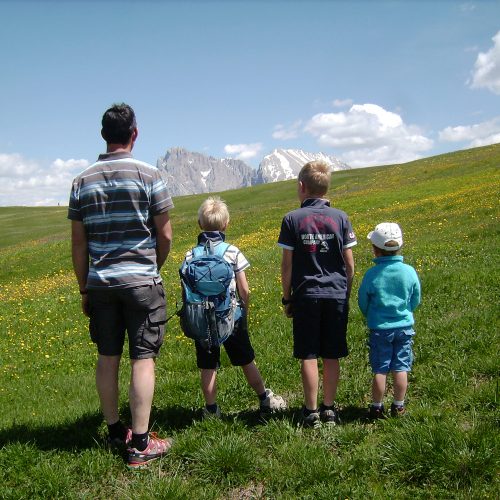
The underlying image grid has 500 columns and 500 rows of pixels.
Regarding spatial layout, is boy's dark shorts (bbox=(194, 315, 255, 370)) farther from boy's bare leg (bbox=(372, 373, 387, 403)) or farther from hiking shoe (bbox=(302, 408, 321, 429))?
boy's bare leg (bbox=(372, 373, 387, 403))

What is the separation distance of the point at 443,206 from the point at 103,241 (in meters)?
19.0

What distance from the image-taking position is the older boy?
4758 mm

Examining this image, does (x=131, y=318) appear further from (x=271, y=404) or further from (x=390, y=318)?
(x=390, y=318)

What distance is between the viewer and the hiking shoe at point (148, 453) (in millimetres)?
4250

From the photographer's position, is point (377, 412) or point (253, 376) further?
point (253, 376)

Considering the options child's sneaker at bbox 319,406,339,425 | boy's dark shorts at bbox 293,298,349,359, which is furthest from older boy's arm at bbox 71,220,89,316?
child's sneaker at bbox 319,406,339,425

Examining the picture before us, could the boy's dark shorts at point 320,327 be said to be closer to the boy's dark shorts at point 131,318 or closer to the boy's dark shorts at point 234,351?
the boy's dark shorts at point 234,351

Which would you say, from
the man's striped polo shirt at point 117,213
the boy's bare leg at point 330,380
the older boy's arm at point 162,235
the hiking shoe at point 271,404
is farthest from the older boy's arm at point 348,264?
the man's striped polo shirt at point 117,213

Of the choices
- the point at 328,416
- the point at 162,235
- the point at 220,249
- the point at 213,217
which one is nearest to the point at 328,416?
the point at 328,416

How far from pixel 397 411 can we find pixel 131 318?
264 centimetres

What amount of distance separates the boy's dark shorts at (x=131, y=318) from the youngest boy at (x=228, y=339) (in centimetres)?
63

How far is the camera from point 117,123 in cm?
434

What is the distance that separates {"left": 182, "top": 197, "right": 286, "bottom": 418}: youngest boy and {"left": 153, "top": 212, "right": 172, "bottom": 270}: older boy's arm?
0.33 metres

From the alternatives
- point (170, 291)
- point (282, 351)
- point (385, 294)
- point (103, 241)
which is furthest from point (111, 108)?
point (170, 291)
